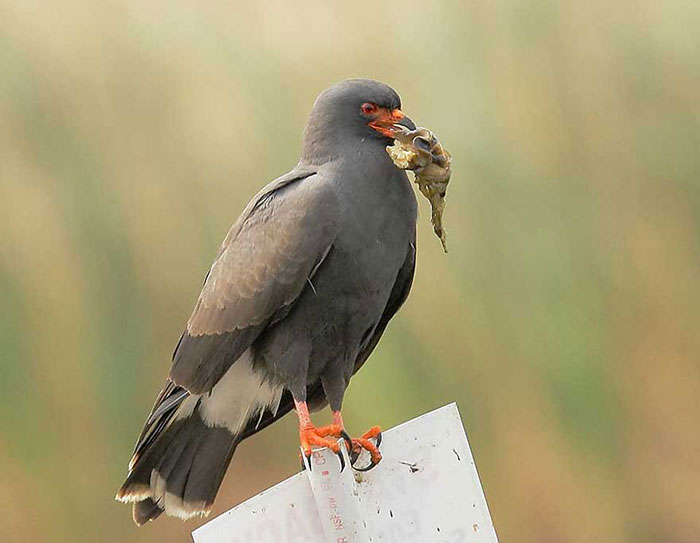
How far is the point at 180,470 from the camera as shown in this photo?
6.75 feet

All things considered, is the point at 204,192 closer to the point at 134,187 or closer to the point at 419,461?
the point at 134,187

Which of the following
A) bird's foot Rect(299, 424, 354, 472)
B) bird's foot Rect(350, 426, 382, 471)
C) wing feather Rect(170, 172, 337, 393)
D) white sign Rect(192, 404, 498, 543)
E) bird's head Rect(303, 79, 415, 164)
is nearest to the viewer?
white sign Rect(192, 404, 498, 543)

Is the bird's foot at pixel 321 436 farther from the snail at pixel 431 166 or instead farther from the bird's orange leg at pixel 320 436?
the snail at pixel 431 166

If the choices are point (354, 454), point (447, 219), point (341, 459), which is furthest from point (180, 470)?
point (447, 219)

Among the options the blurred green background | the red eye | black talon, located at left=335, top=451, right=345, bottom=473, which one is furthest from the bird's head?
the blurred green background

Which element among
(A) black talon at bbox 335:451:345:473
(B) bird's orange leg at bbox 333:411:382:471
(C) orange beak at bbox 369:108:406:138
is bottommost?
(B) bird's orange leg at bbox 333:411:382:471

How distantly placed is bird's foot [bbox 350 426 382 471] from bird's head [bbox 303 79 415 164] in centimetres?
63

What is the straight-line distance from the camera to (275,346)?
1.97 m

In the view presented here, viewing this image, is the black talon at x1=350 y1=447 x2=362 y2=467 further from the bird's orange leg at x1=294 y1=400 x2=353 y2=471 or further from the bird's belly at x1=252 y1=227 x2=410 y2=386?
the bird's belly at x1=252 y1=227 x2=410 y2=386

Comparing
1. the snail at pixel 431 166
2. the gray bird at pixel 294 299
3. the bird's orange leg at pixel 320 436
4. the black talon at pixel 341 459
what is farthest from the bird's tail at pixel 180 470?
the snail at pixel 431 166

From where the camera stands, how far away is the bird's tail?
2.03 m

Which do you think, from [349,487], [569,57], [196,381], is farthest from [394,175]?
[569,57]

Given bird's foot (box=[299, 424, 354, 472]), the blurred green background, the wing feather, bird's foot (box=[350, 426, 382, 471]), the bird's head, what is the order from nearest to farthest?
bird's foot (box=[350, 426, 382, 471]) → bird's foot (box=[299, 424, 354, 472]) → the wing feather → the bird's head → the blurred green background

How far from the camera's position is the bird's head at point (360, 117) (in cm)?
200
